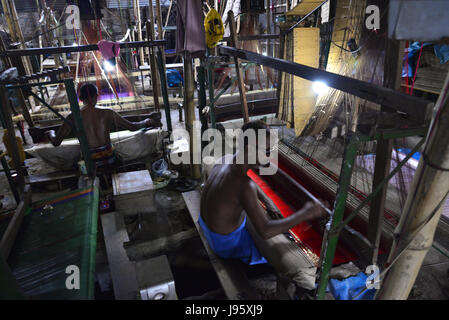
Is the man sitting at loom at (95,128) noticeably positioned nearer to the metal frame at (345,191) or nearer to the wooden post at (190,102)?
the wooden post at (190,102)

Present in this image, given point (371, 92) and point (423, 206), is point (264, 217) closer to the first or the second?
point (423, 206)

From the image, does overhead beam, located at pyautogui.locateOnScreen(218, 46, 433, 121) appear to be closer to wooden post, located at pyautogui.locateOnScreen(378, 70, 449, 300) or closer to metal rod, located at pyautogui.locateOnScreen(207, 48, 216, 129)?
wooden post, located at pyautogui.locateOnScreen(378, 70, 449, 300)

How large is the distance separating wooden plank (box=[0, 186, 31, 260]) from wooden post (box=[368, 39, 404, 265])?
122 inches

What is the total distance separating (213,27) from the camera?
3.96m

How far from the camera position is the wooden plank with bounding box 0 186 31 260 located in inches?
95.0

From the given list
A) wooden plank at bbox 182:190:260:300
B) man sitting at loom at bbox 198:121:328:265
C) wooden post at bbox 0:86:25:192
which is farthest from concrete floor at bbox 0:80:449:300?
wooden post at bbox 0:86:25:192

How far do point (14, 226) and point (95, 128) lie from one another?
7.15 feet

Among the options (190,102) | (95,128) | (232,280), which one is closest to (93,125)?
(95,128)

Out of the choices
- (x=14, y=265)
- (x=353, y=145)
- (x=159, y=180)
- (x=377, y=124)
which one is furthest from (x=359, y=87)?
(x=159, y=180)

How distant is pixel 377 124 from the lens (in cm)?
160

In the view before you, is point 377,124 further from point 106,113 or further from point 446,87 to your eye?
point 106,113
